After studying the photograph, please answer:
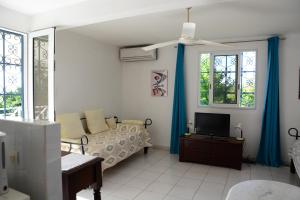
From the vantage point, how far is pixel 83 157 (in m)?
1.65

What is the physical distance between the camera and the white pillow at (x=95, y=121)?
153 inches

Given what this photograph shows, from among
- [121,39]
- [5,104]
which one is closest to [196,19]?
[121,39]

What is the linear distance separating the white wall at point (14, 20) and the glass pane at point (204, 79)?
3149mm

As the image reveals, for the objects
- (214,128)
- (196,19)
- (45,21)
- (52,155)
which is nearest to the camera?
(52,155)

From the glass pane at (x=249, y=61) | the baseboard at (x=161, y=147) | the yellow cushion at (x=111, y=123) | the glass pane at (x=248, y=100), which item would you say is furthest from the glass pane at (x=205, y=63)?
the yellow cushion at (x=111, y=123)

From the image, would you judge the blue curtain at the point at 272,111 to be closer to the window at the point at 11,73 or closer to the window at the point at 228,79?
the window at the point at 228,79

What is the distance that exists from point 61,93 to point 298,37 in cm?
416

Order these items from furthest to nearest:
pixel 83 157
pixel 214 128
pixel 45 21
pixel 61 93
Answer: pixel 214 128
pixel 61 93
pixel 45 21
pixel 83 157

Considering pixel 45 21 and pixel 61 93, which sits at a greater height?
pixel 45 21

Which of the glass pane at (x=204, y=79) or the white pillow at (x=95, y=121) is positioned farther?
the glass pane at (x=204, y=79)

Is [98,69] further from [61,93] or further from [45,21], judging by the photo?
[45,21]

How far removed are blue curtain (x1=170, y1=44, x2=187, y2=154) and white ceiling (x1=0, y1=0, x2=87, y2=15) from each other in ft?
8.05

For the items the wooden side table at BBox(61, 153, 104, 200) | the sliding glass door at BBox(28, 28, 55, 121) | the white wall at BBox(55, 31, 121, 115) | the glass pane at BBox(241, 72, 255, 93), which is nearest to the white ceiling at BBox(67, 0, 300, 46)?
the white wall at BBox(55, 31, 121, 115)

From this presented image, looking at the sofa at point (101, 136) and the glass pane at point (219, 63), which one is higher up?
the glass pane at point (219, 63)
